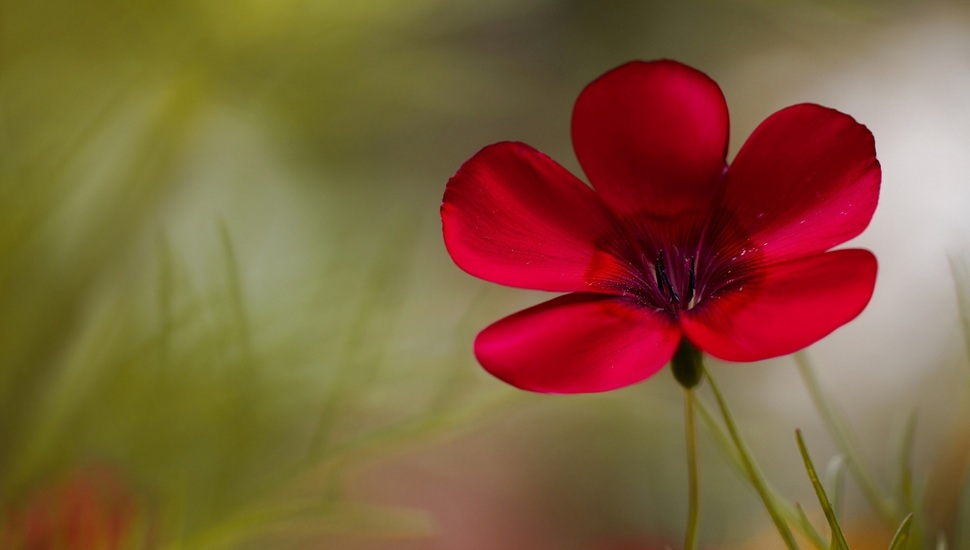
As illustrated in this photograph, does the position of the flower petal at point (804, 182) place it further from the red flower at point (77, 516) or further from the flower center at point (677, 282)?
the red flower at point (77, 516)

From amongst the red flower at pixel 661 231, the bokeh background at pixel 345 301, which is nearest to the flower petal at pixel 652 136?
the red flower at pixel 661 231

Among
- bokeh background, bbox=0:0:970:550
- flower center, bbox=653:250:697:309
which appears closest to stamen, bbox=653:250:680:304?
flower center, bbox=653:250:697:309

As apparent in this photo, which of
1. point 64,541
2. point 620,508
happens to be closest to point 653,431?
point 620,508

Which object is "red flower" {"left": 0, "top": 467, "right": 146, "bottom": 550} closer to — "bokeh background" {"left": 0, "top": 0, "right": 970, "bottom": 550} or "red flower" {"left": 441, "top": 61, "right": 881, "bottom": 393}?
"bokeh background" {"left": 0, "top": 0, "right": 970, "bottom": 550}

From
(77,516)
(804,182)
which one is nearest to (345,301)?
(77,516)

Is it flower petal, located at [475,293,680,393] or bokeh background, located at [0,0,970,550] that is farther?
bokeh background, located at [0,0,970,550]

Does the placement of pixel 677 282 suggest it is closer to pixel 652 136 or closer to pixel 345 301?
pixel 652 136

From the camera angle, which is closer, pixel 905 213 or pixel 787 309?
pixel 787 309

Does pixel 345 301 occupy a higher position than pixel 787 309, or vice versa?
pixel 345 301
